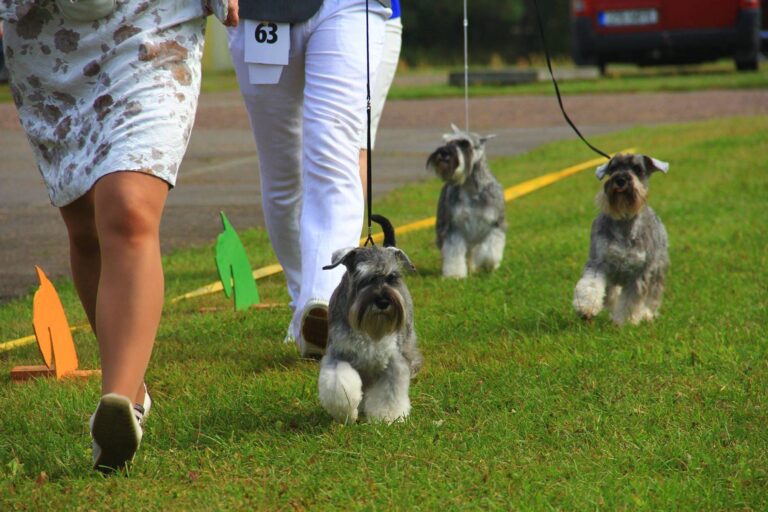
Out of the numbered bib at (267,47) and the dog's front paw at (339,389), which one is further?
the numbered bib at (267,47)

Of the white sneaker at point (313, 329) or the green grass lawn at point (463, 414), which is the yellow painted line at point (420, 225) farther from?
the white sneaker at point (313, 329)

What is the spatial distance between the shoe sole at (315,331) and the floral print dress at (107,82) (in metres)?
1.19

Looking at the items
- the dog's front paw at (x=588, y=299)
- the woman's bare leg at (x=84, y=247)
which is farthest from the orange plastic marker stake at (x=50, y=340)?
the dog's front paw at (x=588, y=299)

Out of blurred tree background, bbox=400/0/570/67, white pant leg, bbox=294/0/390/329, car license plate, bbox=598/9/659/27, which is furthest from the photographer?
blurred tree background, bbox=400/0/570/67

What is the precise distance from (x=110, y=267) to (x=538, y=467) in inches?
61.8

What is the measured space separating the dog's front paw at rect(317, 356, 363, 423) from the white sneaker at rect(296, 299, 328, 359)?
67 cm

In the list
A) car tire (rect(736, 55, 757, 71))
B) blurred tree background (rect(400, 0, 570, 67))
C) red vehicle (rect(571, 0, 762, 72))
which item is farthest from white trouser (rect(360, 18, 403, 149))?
blurred tree background (rect(400, 0, 570, 67))

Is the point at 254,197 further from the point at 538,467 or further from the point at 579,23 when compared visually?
the point at 579,23

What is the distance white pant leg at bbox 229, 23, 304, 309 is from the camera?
564 cm

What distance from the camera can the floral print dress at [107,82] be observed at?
167 inches

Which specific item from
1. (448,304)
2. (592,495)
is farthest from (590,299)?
(592,495)

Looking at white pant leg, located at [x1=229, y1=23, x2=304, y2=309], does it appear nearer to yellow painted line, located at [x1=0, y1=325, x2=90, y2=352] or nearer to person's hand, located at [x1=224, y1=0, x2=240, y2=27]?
person's hand, located at [x1=224, y1=0, x2=240, y2=27]

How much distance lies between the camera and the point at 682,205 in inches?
421

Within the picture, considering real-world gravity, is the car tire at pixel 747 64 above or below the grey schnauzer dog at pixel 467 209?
below
